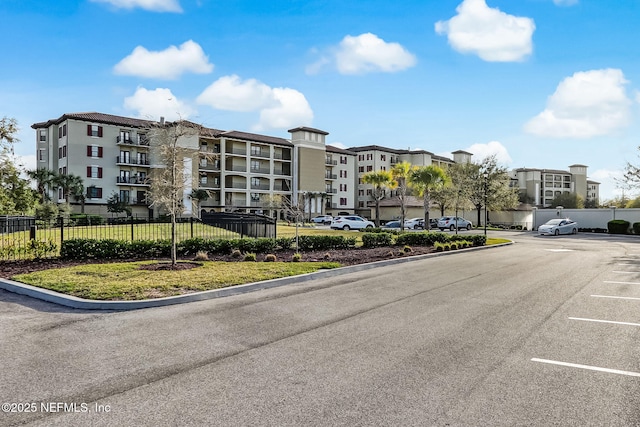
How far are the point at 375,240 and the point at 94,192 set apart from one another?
151 ft

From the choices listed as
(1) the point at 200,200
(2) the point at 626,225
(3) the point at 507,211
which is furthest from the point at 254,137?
(2) the point at 626,225

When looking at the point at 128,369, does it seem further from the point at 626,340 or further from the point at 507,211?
the point at 507,211

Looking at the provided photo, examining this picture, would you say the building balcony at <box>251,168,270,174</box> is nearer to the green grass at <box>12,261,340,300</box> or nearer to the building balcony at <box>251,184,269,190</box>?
the building balcony at <box>251,184,269,190</box>

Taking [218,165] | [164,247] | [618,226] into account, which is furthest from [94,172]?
[618,226]

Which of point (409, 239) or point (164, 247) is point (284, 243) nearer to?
point (164, 247)

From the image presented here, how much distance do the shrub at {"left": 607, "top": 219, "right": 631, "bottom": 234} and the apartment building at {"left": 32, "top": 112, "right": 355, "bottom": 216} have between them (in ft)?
133

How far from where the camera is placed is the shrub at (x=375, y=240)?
22.1 meters

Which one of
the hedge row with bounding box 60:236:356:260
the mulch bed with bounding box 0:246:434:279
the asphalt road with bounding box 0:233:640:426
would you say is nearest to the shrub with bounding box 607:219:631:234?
the mulch bed with bounding box 0:246:434:279

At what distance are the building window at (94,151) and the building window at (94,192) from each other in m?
4.18

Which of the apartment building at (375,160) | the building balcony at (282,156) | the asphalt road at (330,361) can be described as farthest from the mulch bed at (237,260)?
the apartment building at (375,160)

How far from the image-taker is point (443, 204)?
189ft

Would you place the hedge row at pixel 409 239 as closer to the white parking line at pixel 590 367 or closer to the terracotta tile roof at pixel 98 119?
the white parking line at pixel 590 367

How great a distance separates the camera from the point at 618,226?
140ft

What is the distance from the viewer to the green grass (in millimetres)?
9602
